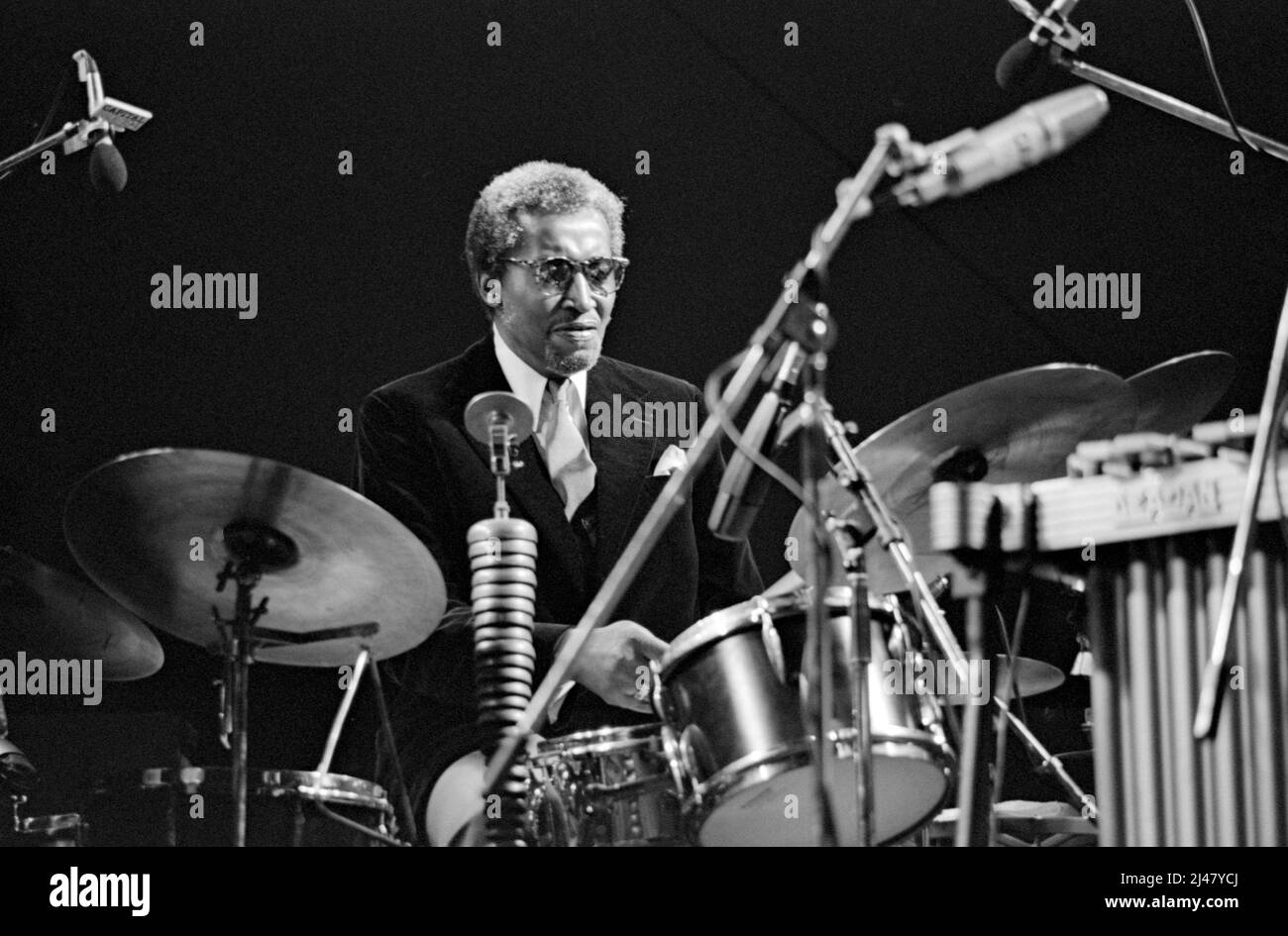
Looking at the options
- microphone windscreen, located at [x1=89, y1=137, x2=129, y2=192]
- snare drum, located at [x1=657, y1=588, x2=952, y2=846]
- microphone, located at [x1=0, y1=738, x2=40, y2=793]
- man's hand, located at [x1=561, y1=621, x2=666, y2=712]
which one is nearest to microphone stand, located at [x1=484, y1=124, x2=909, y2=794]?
snare drum, located at [x1=657, y1=588, x2=952, y2=846]

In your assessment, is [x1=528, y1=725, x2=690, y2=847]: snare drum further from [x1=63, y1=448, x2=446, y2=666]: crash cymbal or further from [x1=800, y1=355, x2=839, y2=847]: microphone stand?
[x1=800, y1=355, x2=839, y2=847]: microphone stand

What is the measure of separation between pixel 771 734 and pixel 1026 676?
3.57 ft

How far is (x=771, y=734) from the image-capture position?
3576mm

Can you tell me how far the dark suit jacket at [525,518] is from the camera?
4219mm

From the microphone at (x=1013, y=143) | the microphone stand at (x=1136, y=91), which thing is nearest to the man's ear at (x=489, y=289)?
the microphone stand at (x=1136, y=91)

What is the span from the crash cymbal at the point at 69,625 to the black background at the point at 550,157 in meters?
0.14

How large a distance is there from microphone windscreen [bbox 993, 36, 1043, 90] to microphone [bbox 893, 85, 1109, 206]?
143 centimetres

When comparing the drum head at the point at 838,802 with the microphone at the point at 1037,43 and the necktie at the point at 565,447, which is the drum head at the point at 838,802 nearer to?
the necktie at the point at 565,447

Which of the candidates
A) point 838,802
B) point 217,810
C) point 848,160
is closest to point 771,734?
point 838,802

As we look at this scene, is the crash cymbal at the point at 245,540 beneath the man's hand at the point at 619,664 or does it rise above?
above

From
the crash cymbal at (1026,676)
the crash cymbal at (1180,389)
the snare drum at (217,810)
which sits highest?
the crash cymbal at (1180,389)

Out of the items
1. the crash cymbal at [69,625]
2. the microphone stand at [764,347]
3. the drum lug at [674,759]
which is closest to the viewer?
the microphone stand at [764,347]

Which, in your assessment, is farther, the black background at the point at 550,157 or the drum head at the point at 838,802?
the black background at the point at 550,157
